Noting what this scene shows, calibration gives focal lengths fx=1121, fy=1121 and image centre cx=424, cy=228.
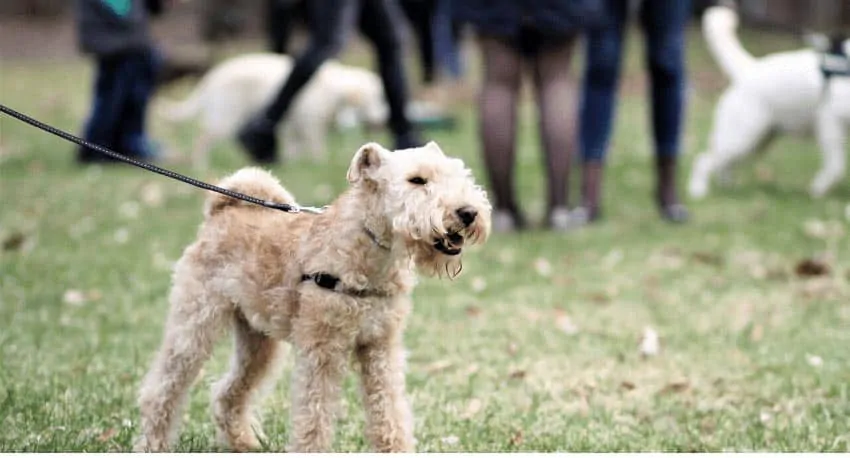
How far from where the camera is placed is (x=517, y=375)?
4.03 m

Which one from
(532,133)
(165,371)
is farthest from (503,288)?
(532,133)

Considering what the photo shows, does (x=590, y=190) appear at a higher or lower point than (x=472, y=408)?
higher

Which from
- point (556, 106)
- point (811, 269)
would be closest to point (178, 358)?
point (556, 106)

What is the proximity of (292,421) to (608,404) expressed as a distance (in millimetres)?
1281

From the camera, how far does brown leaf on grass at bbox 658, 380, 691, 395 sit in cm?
384

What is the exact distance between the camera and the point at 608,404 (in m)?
3.73

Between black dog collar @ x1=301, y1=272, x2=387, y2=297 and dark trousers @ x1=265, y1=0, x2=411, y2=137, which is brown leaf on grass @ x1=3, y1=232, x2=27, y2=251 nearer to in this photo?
dark trousers @ x1=265, y1=0, x2=411, y2=137

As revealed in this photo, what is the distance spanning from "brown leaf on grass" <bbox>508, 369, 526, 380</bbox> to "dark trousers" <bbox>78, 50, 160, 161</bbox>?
17.5 feet

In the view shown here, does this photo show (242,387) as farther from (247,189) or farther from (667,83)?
(667,83)

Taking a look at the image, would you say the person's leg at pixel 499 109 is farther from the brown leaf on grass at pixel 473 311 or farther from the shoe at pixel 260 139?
the shoe at pixel 260 139

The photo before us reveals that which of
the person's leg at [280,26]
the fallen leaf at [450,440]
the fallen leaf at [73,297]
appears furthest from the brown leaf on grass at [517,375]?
the person's leg at [280,26]

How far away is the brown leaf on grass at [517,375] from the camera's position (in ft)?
13.1

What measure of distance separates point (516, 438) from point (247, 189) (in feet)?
3.56

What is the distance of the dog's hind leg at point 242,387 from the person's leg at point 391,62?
4400 mm
